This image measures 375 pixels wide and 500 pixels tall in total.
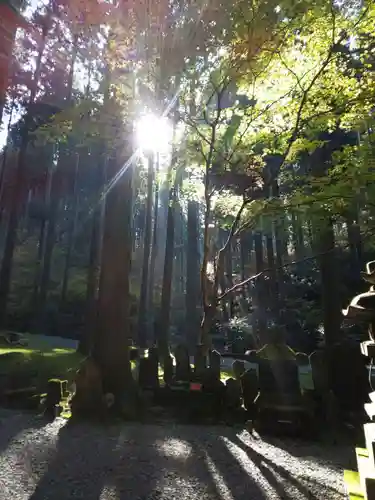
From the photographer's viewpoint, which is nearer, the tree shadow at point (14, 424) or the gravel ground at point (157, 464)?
the gravel ground at point (157, 464)

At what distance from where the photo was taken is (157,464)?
156 inches

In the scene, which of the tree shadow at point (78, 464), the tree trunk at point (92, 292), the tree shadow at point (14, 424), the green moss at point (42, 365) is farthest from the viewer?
the tree trunk at point (92, 292)

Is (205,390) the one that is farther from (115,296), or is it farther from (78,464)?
(78,464)

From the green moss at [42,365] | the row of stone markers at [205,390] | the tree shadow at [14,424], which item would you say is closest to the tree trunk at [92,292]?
the green moss at [42,365]

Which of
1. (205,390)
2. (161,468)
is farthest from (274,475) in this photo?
(205,390)

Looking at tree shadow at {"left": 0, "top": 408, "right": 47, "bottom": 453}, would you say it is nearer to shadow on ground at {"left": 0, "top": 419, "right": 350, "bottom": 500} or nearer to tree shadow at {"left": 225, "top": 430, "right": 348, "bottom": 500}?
shadow on ground at {"left": 0, "top": 419, "right": 350, "bottom": 500}

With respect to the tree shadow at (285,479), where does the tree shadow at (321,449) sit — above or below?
below

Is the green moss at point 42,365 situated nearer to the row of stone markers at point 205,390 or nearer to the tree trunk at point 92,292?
the tree trunk at point 92,292

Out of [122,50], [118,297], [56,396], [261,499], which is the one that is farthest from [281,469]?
[122,50]

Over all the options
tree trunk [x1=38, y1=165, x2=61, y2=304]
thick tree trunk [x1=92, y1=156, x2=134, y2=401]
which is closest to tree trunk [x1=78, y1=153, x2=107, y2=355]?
thick tree trunk [x1=92, y1=156, x2=134, y2=401]

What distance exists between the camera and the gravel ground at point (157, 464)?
327cm

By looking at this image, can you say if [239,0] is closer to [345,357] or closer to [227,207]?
[227,207]

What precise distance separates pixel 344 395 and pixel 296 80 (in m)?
4.86

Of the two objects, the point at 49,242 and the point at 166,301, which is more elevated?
the point at 49,242
